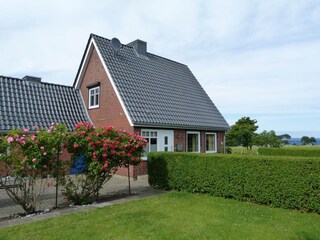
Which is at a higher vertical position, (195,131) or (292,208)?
(195,131)

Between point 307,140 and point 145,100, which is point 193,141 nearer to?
point 145,100

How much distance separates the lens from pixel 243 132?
129ft

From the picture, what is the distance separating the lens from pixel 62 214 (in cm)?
743

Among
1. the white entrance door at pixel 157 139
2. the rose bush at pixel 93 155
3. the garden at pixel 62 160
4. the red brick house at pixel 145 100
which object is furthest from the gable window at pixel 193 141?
the rose bush at pixel 93 155

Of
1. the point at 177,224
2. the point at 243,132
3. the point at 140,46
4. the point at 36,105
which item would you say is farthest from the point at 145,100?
the point at 243,132

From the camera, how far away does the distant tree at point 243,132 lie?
39531mm

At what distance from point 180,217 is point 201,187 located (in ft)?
10.4

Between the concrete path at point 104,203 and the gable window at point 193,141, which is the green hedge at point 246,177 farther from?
the gable window at point 193,141

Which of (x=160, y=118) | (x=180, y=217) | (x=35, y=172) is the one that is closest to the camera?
(x=180, y=217)

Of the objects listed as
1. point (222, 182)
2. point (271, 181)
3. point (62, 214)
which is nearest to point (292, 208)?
point (271, 181)

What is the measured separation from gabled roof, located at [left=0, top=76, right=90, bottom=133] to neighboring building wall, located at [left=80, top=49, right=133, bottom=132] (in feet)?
3.49

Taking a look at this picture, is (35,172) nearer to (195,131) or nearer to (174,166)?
(174,166)

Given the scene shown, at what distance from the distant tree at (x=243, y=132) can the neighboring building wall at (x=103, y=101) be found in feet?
89.8

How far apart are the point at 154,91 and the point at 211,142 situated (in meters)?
6.40
